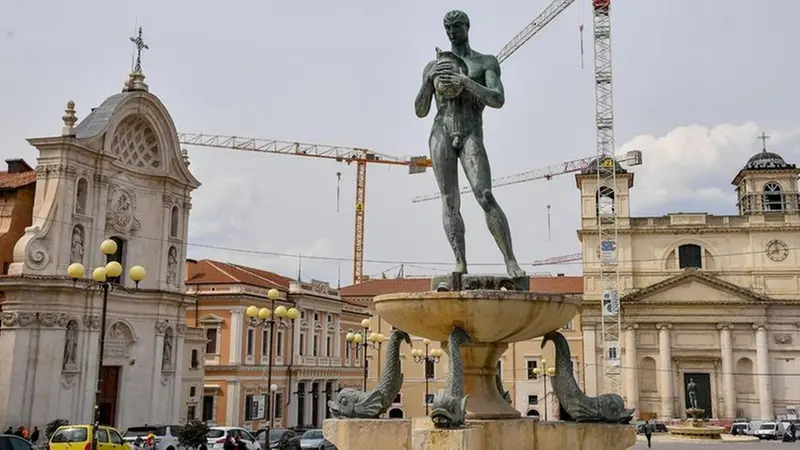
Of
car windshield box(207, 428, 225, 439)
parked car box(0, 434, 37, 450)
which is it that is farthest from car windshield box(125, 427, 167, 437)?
parked car box(0, 434, 37, 450)

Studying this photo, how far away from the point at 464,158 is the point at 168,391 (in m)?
30.1

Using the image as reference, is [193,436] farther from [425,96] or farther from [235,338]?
[425,96]

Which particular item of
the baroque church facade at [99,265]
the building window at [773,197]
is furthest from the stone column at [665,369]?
the baroque church facade at [99,265]

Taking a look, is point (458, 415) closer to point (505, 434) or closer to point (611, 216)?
point (505, 434)

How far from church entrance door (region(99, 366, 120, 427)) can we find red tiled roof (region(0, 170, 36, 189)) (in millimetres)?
8379

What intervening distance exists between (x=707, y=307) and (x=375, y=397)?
5285cm

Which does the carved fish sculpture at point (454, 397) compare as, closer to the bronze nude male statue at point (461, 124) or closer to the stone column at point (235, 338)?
the bronze nude male statue at point (461, 124)

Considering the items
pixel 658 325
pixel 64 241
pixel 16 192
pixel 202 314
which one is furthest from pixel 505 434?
pixel 658 325

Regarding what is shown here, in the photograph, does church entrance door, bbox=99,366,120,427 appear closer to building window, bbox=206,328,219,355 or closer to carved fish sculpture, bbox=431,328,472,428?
building window, bbox=206,328,219,355

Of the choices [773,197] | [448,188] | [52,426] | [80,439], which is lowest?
[52,426]

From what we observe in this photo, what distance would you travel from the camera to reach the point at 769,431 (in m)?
45.5

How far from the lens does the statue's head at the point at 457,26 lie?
9.64m

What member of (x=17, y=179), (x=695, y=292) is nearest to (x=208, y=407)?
(x=17, y=179)

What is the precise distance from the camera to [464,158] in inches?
373
